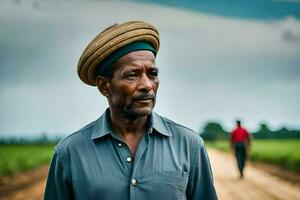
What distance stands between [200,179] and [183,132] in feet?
0.44

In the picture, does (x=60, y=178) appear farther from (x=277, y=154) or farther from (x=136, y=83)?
(x=277, y=154)

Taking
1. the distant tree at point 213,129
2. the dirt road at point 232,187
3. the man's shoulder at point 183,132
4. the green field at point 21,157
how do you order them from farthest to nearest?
the distant tree at point 213,129, the green field at point 21,157, the dirt road at point 232,187, the man's shoulder at point 183,132

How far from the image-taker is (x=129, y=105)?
61.8 inches

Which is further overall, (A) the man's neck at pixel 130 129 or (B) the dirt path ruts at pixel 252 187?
(B) the dirt path ruts at pixel 252 187


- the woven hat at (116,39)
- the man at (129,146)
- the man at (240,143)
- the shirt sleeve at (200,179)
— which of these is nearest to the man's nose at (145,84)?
the man at (129,146)

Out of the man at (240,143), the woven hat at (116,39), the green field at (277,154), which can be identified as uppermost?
the woven hat at (116,39)

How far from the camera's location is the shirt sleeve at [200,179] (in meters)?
1.58

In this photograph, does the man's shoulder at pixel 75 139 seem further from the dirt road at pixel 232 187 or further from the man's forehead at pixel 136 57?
the dirt road at pixel 232 187

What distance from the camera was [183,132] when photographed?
1.60 metres

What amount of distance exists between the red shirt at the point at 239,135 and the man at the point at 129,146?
220 inches

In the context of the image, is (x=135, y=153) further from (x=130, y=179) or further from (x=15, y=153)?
(x=15, y=153)

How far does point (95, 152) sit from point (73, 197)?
138 mm

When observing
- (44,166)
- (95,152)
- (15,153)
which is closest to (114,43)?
(95,152)

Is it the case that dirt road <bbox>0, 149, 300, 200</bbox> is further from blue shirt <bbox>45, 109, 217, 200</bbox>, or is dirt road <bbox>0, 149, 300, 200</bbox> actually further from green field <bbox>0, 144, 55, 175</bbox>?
blue shirt <bbox>45, 109, 217, 200</bbox>
